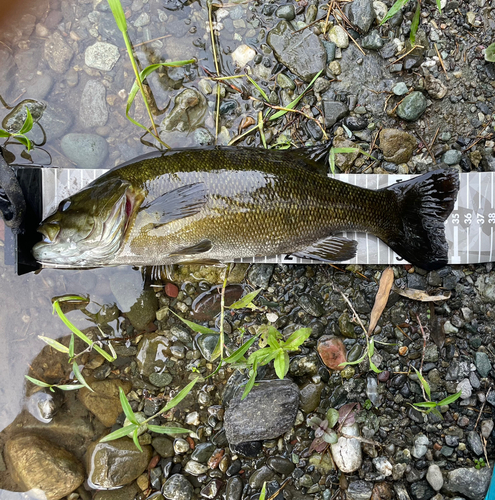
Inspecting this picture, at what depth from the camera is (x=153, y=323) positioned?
3424 millimetres

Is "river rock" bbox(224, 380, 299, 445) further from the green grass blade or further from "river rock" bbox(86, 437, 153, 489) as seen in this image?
the green grass blade

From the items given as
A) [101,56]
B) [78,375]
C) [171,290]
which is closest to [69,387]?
[78,375]

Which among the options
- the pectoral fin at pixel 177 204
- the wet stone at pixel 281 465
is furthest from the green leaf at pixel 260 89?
the wet stone at pixel 281 465

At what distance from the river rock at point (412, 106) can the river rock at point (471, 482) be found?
310 centimetres

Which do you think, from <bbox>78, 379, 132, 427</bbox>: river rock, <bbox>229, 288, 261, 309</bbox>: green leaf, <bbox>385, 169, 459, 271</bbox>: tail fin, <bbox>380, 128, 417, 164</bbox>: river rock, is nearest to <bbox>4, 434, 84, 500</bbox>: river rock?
<bbox>78, 379, 132, 427</bbox>: river rock

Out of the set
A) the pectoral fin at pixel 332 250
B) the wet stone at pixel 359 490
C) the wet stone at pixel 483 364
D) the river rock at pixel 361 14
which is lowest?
the wet stone at pixel 359 490

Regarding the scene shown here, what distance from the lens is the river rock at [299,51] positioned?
3416 millimetres

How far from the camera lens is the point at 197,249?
9.43 feet

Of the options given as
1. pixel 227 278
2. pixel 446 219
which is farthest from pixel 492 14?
pixel 227 278

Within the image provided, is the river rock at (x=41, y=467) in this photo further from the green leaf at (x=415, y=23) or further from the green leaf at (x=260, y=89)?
the green leaf at (x=415, y=23)

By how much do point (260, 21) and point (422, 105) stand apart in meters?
1.64

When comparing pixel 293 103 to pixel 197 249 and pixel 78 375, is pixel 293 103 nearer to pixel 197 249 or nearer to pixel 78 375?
pixel 197 249

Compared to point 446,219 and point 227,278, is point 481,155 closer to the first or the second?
point 446,219

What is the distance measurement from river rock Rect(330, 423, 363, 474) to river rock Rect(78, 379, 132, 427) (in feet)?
6.28
